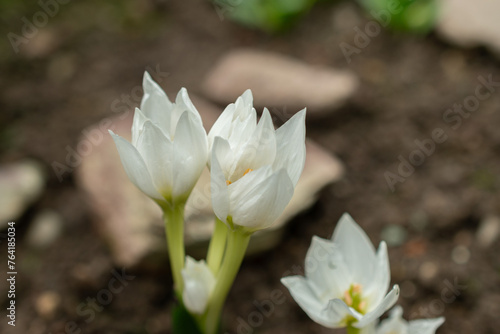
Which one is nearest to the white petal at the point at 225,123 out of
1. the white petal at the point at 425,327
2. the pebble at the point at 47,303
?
the white petal at the point at 425,327

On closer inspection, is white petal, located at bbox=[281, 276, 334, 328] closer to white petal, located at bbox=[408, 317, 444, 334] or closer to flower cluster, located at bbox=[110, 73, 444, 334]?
flower cluster, located at bbox=[110, 73, 444, 334]

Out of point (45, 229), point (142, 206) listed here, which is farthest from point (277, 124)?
point (45, 229)

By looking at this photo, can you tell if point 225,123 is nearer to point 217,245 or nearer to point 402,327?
point 217,245

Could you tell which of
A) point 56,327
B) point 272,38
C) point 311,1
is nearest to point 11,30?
point 272,38

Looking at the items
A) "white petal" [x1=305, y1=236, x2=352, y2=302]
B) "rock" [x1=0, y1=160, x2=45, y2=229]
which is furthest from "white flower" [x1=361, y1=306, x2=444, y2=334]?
"rock" [x1=0, y1=160, x2=45, y2=229]

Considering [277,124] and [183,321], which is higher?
[183,321]

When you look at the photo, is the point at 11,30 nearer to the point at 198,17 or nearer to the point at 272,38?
the point at 198,17
